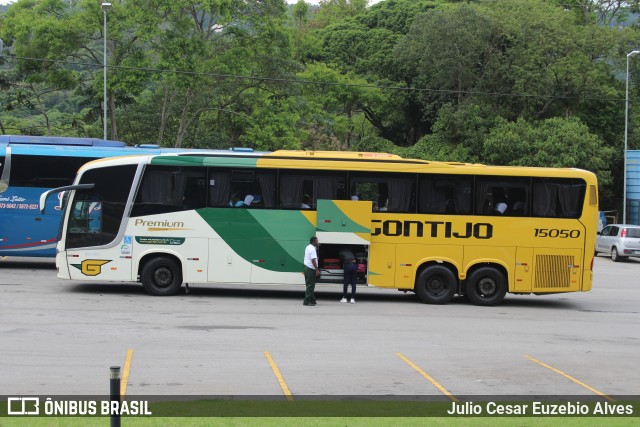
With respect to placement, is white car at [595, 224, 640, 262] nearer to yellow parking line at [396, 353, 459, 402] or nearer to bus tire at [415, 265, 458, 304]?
bus tire at [415, 265, 458, 304]

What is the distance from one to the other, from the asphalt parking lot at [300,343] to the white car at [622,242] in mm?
16117

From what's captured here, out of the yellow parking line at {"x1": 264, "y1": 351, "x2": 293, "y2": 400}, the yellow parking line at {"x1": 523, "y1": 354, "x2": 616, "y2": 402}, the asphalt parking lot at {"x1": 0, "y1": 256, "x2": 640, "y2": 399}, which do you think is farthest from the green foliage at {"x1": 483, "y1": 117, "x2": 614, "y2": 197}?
the yellow parking line at {"x1": 264, "y1": 351, "x2": 293, "y2": 400}

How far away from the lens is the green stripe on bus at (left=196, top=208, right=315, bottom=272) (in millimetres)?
20109

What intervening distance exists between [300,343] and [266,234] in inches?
245

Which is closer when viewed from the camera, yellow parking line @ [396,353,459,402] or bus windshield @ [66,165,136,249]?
yellow parking line @ [396,353,459,402]

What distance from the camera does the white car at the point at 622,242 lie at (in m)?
37.8

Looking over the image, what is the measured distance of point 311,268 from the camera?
745 inches

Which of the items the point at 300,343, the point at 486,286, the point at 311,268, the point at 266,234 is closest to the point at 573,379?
the point at 300,343

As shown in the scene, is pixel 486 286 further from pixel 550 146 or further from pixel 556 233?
pixel 550 146

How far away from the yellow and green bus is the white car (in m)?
18.8

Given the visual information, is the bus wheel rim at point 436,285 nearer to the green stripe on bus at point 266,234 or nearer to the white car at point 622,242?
the green stripe on bus at point 266,234

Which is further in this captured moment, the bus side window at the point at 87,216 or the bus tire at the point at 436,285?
the bus tire at the point at 436,285

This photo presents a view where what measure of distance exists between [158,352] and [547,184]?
11.8 m

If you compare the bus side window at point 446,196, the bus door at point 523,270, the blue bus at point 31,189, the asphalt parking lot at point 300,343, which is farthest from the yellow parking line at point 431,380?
the blue bus at point 31,189
